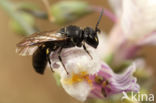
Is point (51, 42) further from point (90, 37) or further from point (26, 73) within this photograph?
point (26, 73)

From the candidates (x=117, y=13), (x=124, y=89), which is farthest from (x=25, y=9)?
(x=124, y=89)

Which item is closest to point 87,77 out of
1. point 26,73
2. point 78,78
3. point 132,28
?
point 78,78

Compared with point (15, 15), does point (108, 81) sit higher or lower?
lower

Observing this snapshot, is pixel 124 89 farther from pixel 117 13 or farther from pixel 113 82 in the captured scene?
pixel 117 13

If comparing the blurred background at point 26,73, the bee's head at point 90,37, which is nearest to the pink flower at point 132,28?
the bee's head at point 90,37

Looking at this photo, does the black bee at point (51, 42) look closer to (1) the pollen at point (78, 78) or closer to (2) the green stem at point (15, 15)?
(1) the pollen at point (78, 78)

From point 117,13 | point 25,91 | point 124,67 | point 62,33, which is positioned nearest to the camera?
point 62,33

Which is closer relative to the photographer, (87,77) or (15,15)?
(87,77)
